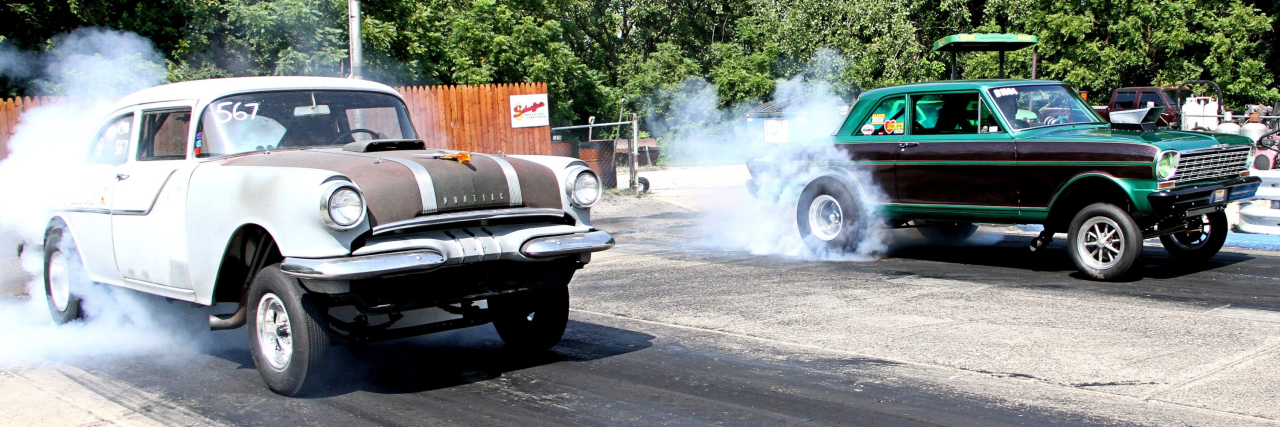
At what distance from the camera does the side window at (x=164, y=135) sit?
592 centimetres

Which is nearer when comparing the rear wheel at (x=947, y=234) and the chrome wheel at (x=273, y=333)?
the chrome wheel at (x=273, y=333)

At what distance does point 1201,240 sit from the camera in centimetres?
920

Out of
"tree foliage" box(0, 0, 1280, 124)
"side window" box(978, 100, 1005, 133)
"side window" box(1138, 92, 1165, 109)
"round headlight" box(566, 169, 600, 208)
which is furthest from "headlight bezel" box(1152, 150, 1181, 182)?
"tree foliage" box(0, 0, 1280, 124)

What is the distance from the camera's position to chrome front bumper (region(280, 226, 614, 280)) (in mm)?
4656

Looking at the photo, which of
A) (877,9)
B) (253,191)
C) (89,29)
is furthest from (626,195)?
(877,9)

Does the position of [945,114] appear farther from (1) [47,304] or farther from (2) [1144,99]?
(2) [1144,99]

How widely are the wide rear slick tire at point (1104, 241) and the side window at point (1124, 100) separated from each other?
18528 millimetres

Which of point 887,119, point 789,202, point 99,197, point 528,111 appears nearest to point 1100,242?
point 887,119

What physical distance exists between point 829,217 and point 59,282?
6.92m

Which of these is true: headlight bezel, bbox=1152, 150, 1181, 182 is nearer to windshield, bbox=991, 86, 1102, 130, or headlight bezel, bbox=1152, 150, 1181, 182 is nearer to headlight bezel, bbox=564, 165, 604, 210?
windshield, bbox=991, 86, 1102, 130

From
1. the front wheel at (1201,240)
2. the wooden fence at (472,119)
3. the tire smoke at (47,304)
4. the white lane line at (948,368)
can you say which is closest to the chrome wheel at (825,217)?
the front wheel at (1201,240)

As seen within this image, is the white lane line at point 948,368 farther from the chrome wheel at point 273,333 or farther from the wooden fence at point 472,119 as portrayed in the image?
the wooden fence at point 472,119

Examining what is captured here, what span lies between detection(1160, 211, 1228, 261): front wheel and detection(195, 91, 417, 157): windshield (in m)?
6.81

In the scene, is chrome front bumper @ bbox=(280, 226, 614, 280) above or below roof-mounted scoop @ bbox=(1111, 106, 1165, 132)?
below
